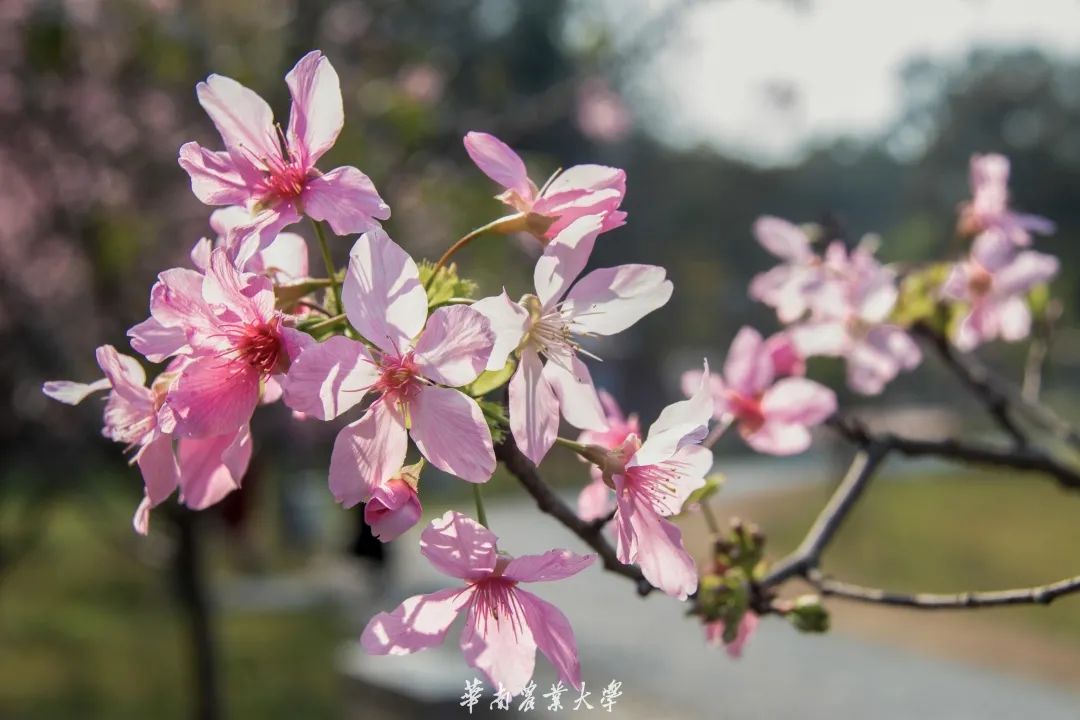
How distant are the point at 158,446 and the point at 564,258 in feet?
1.10

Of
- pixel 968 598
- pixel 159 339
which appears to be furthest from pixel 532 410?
pixel 968 598

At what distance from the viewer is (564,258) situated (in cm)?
69

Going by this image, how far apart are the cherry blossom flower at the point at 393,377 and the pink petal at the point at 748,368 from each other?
1.77 ft

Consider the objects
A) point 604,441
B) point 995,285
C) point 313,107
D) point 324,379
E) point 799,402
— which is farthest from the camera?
point 995,285

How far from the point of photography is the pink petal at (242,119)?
757 mm

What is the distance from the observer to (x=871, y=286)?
134cm

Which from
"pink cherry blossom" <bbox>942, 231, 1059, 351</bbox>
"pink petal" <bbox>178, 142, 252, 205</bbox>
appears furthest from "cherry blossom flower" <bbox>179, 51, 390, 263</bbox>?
"pink cherry blossom" <bbox>942, 231, 1059, 351</bbox>

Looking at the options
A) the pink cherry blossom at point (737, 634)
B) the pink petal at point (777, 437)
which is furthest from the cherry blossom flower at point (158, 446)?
the pink petal at point (777, 437)

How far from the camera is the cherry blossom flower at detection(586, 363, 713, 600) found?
0.67 meters

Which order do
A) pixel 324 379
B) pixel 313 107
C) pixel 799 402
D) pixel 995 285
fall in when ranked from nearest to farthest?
pixel 324 379 < pixel 313 107 < pixel 799 402 < pixel 995 285

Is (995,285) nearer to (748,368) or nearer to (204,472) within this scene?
(748,368)

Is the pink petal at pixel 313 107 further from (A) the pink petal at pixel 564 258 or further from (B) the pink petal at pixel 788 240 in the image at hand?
(B) the pink petal at pixel 788 240

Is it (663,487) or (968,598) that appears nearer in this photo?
(663,487)

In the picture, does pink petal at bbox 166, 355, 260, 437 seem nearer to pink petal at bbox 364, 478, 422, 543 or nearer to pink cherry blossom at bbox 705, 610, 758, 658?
pink petal at bbox 364, 478, 422, 543
